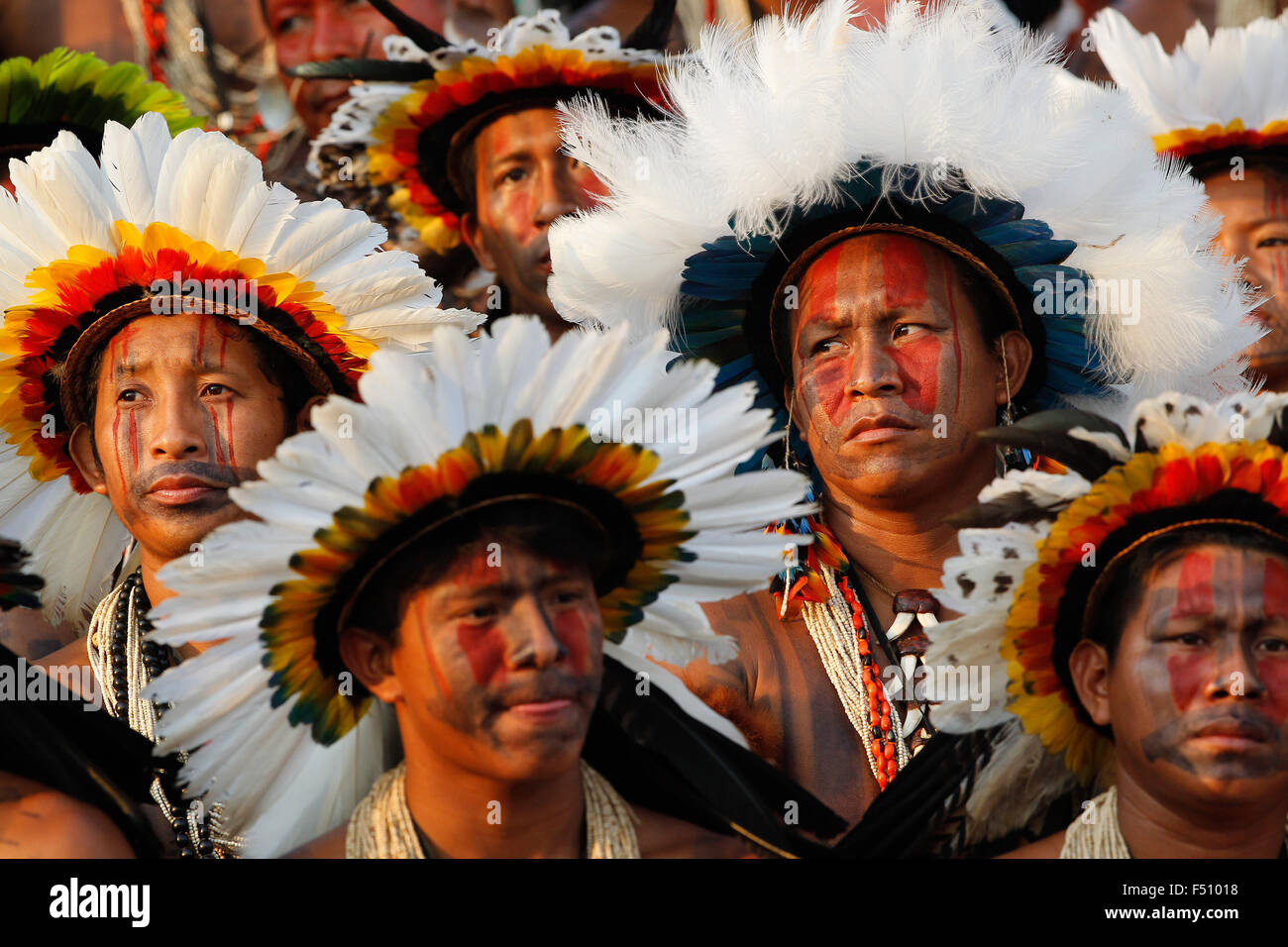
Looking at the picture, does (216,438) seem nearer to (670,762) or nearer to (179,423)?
(179,423)

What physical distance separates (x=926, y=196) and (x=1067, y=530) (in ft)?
2.68

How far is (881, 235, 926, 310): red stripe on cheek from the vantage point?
316 cm

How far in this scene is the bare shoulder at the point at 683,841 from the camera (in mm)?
2578

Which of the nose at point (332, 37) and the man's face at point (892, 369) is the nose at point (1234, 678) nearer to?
the man's face at point (892, 369)

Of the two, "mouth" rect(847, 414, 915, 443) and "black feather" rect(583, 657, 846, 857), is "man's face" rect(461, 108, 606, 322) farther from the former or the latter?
"black feather" rect(583, 657, 846, 857)

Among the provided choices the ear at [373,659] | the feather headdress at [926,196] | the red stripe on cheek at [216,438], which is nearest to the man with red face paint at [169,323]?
the red stripe on cheek at [216,438]

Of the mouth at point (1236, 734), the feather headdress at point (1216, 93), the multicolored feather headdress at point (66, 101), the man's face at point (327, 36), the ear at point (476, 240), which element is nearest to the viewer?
the mouth at point (1236, 734)

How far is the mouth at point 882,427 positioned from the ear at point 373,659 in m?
1.01

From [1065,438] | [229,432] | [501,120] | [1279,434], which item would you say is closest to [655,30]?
[501,120]

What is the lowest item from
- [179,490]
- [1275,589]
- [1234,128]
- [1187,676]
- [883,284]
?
[1187,676]

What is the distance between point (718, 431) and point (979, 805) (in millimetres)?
740

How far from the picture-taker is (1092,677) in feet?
8.62

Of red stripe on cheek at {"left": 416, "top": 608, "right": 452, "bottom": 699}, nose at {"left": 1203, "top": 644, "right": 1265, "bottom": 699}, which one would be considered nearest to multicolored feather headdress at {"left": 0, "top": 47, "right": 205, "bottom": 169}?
red stripe on cheek at {"left": 416, "top": 608, "right": 452, "bottom": 699}

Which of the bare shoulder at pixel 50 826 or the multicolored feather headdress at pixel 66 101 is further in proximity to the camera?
the multicolored feather headdress at pixel 66 101
